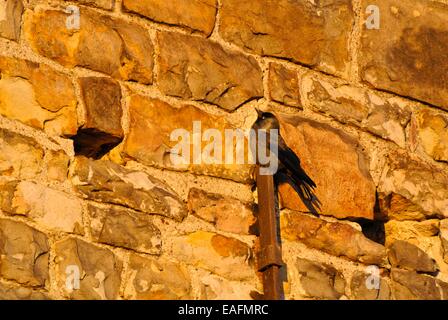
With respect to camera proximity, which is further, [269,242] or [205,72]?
[205,72]

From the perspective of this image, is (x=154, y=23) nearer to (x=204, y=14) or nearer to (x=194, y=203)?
(x=204, y=14)

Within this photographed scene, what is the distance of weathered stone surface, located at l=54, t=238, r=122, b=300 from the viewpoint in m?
3.55

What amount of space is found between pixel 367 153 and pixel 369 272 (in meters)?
0.45

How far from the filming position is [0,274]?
11.3 ft

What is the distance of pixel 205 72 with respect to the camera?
13.5 ft

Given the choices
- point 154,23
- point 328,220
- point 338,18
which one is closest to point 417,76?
point 338,18

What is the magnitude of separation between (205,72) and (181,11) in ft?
0.72

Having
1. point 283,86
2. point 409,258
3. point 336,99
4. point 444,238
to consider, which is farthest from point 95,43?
point 444,238

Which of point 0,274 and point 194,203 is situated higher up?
point 194,203

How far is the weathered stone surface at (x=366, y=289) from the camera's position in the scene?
4.05 metres

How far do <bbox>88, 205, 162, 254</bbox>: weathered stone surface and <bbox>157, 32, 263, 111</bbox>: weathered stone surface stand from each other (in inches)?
18.5

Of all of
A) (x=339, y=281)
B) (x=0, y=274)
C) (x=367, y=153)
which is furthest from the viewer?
(x=367, y=153)

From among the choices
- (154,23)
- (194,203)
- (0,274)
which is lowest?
(0,274)

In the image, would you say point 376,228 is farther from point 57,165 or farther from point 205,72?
point 57,165
